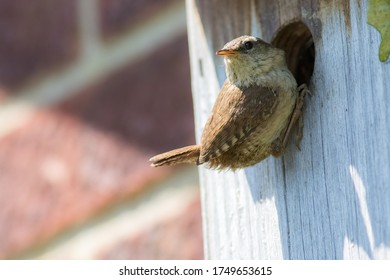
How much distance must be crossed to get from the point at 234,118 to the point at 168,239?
66 cm

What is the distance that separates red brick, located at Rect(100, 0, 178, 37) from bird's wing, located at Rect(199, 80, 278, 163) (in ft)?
2.03

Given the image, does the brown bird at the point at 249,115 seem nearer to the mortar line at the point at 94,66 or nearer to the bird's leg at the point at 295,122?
the bird's leg at the point at 295,122

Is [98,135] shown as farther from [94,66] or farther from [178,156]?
[178,156]

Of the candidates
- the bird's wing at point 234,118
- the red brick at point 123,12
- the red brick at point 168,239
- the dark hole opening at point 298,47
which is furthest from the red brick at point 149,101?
the bird's wing at point 234,118

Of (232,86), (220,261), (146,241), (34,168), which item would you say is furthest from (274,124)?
(34,168)

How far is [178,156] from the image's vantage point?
130 inches

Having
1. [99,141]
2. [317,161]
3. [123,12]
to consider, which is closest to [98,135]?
[99,141]

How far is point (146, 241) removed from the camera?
376cm

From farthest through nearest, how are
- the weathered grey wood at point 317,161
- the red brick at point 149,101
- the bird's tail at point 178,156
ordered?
the red brick at point 149,101, the bird's tail at point 178,156, the weathered grey wood at point 317,161

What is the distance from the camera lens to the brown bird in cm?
321

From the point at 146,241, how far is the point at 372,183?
105 cm

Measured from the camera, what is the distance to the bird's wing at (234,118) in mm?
3205

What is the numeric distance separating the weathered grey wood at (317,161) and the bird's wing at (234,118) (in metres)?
0.12

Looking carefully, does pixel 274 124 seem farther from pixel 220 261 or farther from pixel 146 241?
pixel 146 241
